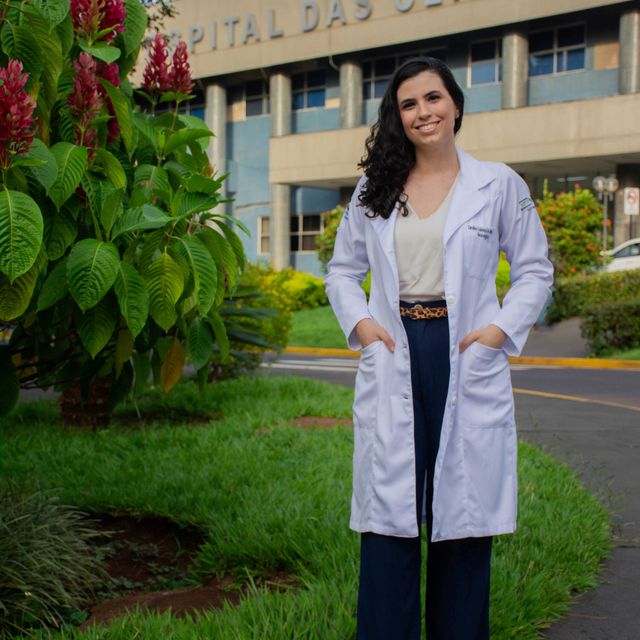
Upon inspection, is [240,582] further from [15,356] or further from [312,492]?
[15,356]

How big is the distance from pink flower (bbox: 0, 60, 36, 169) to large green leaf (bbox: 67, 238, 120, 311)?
1.14ft

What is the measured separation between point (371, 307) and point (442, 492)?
0.65m

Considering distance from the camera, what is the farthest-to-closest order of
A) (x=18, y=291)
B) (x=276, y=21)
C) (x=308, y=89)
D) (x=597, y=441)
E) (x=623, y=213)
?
(x=308, y=89) < (x=276, y=21) < (x=623, y=213) < (x=597, y=441) < (x=18, y=291)

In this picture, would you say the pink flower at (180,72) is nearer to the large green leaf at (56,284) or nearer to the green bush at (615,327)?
the large green leaf at (56,284)

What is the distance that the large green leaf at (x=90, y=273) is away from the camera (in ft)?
9.45

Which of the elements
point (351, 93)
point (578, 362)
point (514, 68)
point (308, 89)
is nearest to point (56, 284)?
point (578, 362)

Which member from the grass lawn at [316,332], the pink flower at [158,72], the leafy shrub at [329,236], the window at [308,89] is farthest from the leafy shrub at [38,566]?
the window at [308,89]

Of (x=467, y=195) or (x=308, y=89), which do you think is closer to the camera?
(x=467, y=195)

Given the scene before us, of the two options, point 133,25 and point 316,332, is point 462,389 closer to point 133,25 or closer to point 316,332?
point 133,25

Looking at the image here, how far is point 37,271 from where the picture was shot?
2867mm

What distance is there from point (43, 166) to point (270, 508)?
2.65m

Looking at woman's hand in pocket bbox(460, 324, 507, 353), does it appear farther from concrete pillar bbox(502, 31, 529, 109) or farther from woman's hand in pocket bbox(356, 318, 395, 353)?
concrete pillar bbox(502, 31, 529, 109)

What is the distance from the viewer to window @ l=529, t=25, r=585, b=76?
30.7 meters

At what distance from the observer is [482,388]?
308 centimetres
